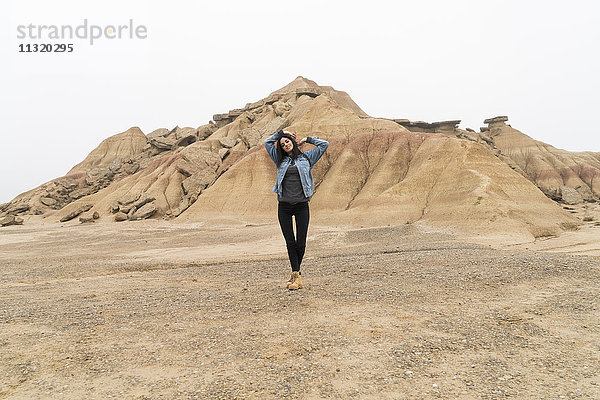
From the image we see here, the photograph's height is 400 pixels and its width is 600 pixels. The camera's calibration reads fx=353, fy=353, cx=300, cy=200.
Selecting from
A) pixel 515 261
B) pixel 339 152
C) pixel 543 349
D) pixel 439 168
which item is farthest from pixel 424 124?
pixel 543 349

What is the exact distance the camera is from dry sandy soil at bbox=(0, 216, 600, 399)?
300cm

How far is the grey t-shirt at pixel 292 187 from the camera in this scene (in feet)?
19.7

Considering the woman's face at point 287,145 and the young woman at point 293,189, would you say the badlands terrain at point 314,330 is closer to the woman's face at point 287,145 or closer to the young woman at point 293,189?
the young woman at point 293,189

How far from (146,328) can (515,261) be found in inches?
299

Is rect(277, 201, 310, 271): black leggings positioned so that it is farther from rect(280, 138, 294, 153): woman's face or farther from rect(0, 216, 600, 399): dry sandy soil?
rect(280, 138, 294, 153): woman's face

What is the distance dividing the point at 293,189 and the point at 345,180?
30306 mm

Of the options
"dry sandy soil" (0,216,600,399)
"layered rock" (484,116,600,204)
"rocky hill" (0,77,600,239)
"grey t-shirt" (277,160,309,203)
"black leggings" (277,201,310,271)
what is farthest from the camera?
"layered rock" (484,116,600,204)

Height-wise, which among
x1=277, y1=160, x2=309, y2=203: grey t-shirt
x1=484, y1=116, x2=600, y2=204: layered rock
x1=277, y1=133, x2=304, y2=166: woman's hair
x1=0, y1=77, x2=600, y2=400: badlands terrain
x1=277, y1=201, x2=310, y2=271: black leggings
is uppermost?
x1=484, y1=116, x2=600, y2=204: layered rock

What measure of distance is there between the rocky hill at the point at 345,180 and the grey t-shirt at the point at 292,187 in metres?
15.5

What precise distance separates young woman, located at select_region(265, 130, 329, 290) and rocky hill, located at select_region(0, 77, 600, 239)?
15.2 m

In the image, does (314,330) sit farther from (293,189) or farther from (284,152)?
(284,152)

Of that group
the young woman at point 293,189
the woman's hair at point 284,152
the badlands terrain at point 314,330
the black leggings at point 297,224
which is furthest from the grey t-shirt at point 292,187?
the badlands terrain at point 314,330

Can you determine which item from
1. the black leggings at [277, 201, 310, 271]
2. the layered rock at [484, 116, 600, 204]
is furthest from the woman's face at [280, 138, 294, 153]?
the layered rock at [484, 116, 600, 204]

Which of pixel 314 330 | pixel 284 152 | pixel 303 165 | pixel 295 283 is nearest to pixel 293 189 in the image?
pixel 303 165
